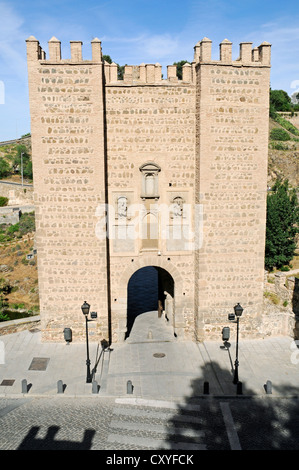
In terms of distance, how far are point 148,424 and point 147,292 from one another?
12.8 meters

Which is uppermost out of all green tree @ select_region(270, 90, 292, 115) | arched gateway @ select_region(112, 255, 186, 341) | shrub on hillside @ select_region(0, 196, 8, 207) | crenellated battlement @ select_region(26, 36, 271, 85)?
green tree @ select_region(270, 90, 292, 115)

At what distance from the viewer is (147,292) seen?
76.4 ft

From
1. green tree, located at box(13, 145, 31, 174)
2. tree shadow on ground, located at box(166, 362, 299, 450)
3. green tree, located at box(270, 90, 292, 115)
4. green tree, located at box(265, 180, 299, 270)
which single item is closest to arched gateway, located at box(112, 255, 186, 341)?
tree shadow on ground, located at box(166, 362, 299, 450)

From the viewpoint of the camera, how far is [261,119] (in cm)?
1442

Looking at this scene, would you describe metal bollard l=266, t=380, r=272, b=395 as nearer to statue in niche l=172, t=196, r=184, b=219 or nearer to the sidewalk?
the sidewalk

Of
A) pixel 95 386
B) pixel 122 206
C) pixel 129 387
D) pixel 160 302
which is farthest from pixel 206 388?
pixel 122 206

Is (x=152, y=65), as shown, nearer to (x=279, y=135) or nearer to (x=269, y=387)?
(x=269, y=387)

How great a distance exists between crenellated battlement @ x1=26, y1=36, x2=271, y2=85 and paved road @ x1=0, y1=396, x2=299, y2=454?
10950 mm

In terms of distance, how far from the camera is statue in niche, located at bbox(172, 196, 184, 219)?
49.0 feet

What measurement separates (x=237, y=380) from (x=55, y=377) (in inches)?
233

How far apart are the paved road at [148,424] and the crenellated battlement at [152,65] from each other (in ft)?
35.9

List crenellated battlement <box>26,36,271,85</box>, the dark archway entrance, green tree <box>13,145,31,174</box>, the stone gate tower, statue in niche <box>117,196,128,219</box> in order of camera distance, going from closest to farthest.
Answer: crenellated battlement <box>26,36,271,85</box>
the stone gate tower
statue in niche <box>117,196,128,219</box>
the dark archway entrance
green tree <box>13,145,31,174</box>
